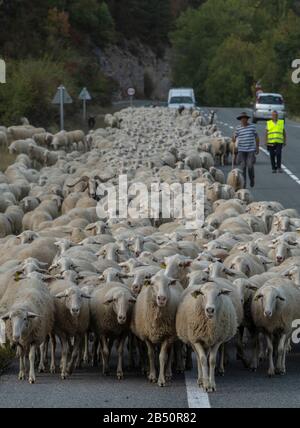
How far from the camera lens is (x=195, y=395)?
10875mm

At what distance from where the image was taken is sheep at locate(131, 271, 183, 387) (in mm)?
11750

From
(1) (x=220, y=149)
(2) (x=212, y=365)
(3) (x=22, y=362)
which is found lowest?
(1) (x=220, y=149)

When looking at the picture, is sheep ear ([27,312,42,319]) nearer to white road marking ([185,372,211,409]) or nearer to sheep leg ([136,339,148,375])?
sheep leg ([136,339,148,375])

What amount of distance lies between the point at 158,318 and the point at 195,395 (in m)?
1.22

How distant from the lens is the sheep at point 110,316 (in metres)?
12.1

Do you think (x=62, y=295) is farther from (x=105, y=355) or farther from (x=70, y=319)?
(x=105, y=355)

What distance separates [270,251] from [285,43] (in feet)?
226

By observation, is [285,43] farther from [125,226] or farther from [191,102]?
[125,226]

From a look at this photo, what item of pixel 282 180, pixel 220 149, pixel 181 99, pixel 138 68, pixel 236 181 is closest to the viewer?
pixel 236 181

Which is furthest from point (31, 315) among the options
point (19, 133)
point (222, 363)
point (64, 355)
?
point (19, 133)

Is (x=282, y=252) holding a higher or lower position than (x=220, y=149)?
higher

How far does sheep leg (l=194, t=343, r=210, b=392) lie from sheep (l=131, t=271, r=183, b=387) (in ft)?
1.31

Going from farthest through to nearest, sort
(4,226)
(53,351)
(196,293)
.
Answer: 1. (4,226)
2. (53,351)
3. (196,293)

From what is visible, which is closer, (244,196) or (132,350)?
(132,350)
